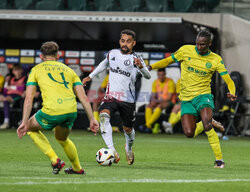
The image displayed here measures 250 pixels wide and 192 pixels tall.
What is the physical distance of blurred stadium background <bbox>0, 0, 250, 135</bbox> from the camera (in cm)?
1856

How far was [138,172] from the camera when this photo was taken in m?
7.90

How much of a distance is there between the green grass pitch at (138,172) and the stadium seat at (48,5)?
296 inches

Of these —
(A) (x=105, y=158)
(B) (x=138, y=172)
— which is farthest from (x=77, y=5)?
(B) (x=138, y=172)

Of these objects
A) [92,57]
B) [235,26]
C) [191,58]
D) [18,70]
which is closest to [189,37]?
[235,26]

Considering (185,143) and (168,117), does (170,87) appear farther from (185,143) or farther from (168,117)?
(185,143)

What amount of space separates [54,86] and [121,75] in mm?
2638

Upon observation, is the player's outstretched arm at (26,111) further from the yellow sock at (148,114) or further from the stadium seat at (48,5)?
the stadium seat at (48,5)

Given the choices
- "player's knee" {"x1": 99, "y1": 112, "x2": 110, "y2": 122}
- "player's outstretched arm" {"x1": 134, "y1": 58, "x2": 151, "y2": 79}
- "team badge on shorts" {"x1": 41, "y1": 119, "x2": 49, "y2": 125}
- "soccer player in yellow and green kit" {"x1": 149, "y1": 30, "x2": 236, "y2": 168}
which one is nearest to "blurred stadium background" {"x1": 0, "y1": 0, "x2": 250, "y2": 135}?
"soccer player in yellow and green kit" {"x1": 149, "y1": 30, "x2": 236, "y2": 168}

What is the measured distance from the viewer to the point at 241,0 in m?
19.1

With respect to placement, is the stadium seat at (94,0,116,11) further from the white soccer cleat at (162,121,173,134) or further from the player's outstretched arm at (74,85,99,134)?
the player's outstretched arm at (74,85,99,134)

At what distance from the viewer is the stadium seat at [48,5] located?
19734mm

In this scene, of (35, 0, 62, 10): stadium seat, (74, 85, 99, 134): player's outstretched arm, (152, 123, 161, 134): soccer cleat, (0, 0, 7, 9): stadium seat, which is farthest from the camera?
(0, 0, 7, 9): stadium seat

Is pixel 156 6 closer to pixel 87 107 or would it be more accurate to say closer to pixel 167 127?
pixel 167 127

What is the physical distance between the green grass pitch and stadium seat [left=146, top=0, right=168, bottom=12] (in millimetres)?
7314
